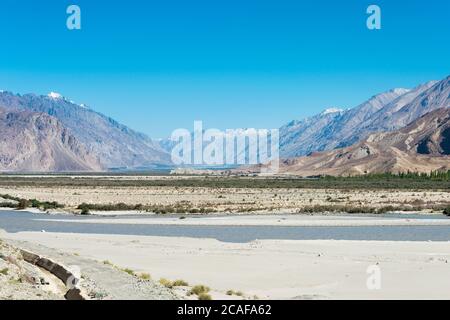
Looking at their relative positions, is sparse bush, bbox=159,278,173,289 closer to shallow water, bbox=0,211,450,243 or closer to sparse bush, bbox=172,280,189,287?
sparse bush, bbox=172,280,189,287

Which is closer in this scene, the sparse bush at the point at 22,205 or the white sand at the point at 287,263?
the white sand at the point at 287,263

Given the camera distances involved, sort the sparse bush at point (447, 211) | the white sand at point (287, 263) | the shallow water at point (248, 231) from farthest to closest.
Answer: the sparse bush at point (447, 211) → the shallow water at point (248, 231) → the white sand at point (287, 263)

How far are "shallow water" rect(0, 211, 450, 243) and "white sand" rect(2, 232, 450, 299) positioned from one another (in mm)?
3647

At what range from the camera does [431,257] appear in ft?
93.2

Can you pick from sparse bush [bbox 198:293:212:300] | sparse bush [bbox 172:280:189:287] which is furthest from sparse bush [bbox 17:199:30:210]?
sparse bush [bbox 198:293:212:300]

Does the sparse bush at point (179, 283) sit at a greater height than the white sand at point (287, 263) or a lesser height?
greater

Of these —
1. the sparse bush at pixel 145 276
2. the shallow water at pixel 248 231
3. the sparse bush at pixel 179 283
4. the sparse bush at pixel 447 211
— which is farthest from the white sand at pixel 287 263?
the sparse bush at pixel 447 211

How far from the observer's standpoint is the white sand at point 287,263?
21109 mm

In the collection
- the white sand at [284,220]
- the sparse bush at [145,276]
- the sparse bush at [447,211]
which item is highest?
the sparse bush at [145,276]

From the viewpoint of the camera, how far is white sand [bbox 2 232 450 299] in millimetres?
21109

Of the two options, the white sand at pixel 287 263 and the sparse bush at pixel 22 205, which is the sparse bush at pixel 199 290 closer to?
the white sand at pixel 287 263

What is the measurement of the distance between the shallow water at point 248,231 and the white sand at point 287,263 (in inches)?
144
